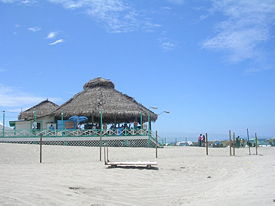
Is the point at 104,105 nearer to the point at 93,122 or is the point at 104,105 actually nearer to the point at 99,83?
the point at 93,122

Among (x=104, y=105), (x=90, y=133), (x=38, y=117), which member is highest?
(x=104, y=105)

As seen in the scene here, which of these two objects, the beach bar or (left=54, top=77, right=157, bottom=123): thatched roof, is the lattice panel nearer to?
the beach bar

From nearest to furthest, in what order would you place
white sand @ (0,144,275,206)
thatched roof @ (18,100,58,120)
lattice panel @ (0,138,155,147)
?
white sand @ (0,144,275,206) → lattice panel @ (0,138,155,147) → thatched roof @ (18,100,58,120)

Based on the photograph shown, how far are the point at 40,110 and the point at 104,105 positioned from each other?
9.93 meters

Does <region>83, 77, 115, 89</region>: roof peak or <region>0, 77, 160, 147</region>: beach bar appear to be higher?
<region>83, 77, 115, 89</region>: roof peak

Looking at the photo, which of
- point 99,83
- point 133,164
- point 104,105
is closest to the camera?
point 133,164

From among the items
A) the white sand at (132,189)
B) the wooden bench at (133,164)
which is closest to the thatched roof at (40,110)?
the wooden bench at (133,164)

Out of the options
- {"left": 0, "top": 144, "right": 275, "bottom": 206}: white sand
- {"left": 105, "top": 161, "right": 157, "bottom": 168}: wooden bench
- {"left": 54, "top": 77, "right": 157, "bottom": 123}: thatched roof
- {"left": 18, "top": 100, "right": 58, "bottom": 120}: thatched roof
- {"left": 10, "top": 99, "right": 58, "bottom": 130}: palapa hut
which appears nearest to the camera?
{"left": 0, "top": 144, "right": 275, "bottom": 206}: white sand

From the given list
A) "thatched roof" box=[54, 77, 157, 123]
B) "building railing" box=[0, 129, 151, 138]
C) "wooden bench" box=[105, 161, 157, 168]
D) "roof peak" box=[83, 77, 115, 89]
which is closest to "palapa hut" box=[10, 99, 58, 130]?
"thatched roof" box=[54, 77, 157, 123]

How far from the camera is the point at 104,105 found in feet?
98.1

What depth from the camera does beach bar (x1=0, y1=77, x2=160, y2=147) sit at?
Answer: 88.1 ft

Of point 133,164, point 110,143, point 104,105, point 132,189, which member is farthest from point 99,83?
point 132,189

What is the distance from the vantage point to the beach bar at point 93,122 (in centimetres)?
2686

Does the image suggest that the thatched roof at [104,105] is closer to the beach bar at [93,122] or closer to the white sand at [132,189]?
the beach bar at [93,122]
